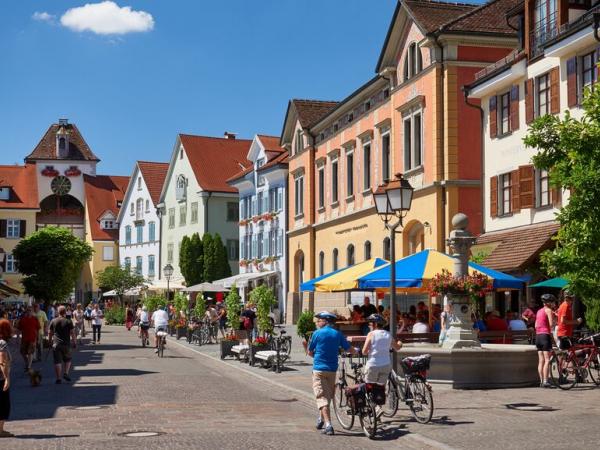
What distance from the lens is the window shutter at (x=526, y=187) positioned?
3106cm

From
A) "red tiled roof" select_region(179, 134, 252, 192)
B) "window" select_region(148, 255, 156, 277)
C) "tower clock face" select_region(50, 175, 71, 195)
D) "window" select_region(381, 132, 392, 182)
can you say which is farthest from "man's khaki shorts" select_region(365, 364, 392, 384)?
"tower clock face" select_region(50, 175, 71, 195)

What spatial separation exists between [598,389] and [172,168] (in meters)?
70.2

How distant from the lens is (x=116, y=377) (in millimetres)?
24047

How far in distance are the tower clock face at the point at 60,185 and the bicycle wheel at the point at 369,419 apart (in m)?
96.5

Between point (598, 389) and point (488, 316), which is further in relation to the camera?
point (488, 316)

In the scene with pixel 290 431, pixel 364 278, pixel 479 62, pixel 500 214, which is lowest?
pixel 290 431

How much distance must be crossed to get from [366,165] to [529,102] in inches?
579

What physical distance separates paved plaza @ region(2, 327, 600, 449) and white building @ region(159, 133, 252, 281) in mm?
55445

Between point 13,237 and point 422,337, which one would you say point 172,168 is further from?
point 422,337

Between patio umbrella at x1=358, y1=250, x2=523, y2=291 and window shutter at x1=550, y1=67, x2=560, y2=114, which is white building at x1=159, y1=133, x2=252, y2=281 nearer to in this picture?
window shutter at x1=550, y1=67, x2=560, y2=114

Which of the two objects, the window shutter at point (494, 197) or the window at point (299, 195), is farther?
the window at point (299, 195)

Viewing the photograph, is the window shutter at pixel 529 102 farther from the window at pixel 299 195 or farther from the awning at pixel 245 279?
the awning at pixel 245 279

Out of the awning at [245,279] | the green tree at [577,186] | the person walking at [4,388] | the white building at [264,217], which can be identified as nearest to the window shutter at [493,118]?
the green tree at [577,186]

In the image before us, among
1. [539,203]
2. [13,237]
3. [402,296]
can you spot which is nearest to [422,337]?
[539,203]
